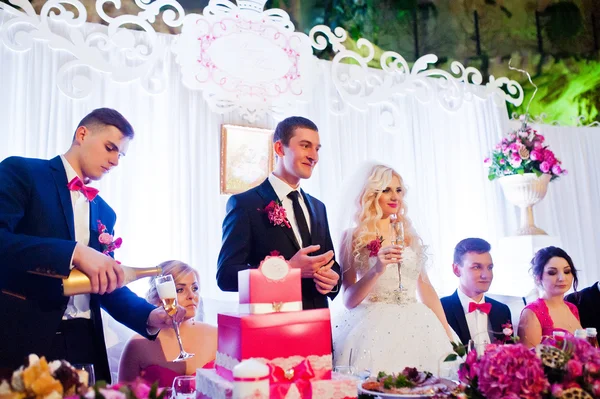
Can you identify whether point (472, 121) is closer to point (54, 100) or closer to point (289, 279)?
point (54, 100)

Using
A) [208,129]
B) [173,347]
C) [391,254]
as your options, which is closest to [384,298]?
[391,254]

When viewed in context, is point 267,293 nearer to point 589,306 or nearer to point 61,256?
point 61,256

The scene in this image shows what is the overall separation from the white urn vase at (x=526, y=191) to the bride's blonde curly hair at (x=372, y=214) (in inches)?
81.1

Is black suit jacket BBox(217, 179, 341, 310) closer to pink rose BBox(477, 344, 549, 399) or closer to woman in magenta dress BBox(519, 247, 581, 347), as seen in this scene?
pink rose BBox(477, 344, 549, 399)

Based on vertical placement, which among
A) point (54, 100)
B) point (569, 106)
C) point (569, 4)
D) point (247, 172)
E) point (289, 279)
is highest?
point (569, 4)

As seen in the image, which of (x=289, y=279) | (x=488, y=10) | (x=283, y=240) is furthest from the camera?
(x=488, y=10)

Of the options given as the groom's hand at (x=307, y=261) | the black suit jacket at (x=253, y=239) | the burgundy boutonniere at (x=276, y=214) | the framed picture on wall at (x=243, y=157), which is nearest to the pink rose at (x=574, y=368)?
→ the groom's hand at (x=307, y=261)

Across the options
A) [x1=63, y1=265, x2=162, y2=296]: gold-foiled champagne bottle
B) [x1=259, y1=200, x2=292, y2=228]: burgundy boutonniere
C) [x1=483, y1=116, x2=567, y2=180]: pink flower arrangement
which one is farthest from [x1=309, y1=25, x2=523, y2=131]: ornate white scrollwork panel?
[x1=63, y1=265, x2=162, y2=296]: gold-foiled champagne bottle

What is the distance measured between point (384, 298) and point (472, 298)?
105cm

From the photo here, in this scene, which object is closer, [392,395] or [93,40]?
[392,395]

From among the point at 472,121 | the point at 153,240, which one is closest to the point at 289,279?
the point at 153,240

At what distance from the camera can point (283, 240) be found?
3113 mm

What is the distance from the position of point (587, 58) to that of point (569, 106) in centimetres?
82

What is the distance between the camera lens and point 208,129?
191 inches
